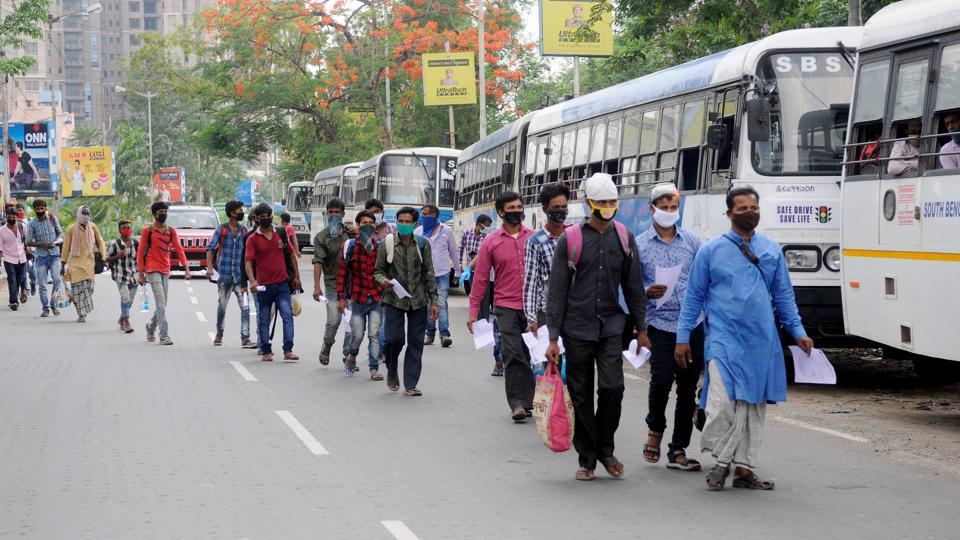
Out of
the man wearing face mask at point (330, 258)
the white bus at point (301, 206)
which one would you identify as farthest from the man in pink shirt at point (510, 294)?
the white bus at point (301, 206)

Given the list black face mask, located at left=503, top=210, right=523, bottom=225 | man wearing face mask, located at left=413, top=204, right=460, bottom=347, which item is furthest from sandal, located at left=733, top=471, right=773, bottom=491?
man wearing face mask, located at left=413, top=204, right=460, bottom=347

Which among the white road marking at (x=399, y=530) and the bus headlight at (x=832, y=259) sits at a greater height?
the bus headlight at (x=832, y=259)

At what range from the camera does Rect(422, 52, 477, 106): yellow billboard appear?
1465 inches

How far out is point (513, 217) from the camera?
11086 mm

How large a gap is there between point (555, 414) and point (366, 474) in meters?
1.30

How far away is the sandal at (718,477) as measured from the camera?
791cm

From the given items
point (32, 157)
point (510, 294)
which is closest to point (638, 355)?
point (510, 294)

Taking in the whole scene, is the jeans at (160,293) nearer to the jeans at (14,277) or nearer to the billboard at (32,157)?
the jeans at (14,277)

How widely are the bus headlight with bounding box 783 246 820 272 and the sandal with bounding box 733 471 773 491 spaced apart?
5.26m

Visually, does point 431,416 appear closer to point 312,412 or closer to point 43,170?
point 312,412

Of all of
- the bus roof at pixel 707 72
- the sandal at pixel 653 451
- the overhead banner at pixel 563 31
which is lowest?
the sandal at pixel 653 451

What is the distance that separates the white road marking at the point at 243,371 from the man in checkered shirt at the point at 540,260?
553 centimetres

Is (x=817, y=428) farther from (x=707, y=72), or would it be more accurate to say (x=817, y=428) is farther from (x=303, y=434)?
(x=707, y=72)

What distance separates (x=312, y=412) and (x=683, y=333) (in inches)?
174
